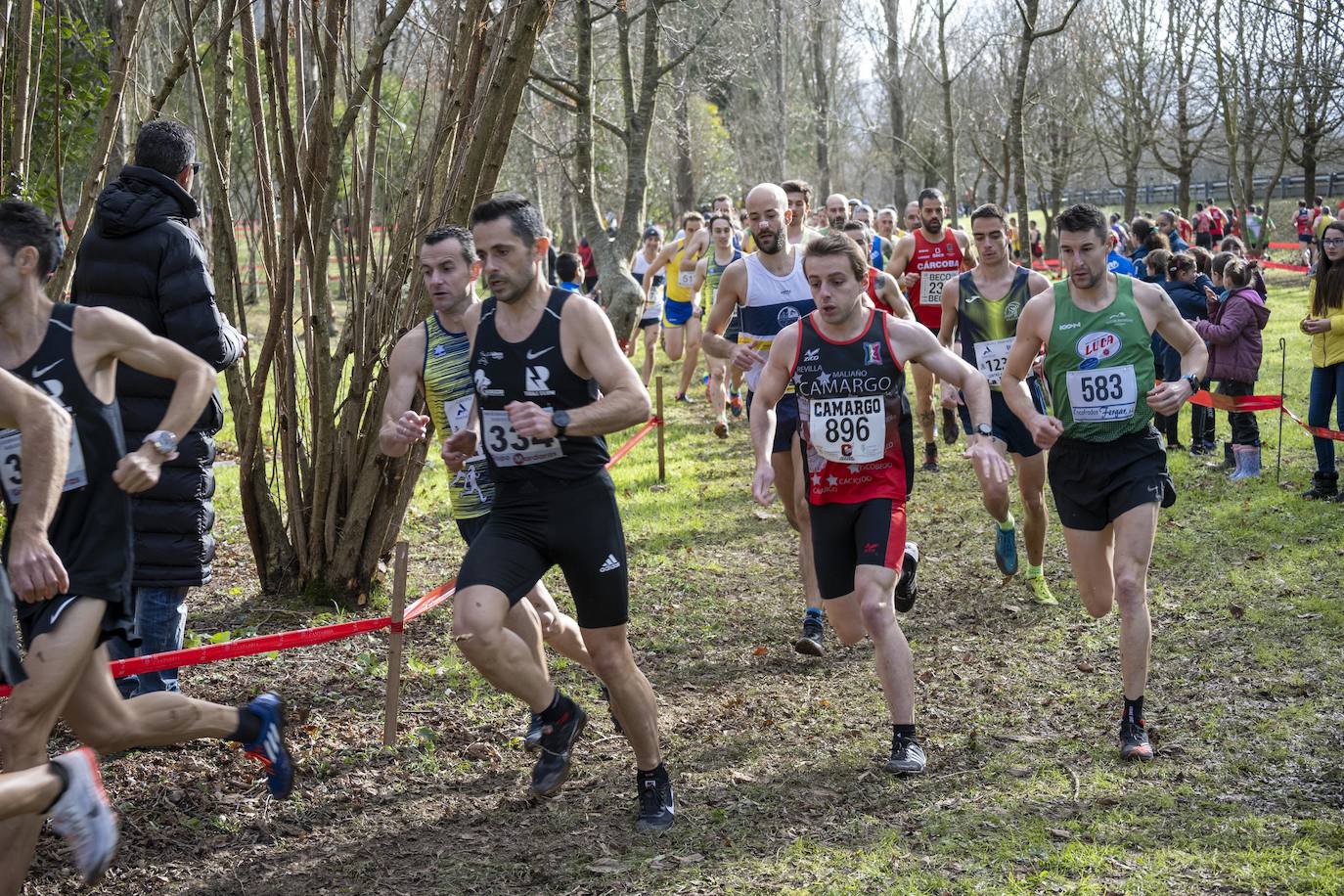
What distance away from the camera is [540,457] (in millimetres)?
4586

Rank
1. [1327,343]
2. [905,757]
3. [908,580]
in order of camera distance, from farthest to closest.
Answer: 1. [1327,343]
2. [908,580]
3. [905,757]

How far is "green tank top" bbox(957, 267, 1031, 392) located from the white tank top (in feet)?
3.65

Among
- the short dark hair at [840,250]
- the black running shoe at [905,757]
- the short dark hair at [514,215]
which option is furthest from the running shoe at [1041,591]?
the short dark hair at [514,215]

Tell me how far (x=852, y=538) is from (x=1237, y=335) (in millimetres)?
6530

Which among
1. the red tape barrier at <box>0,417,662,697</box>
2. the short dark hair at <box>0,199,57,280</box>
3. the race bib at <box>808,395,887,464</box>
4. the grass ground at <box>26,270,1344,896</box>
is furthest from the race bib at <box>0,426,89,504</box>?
the race bib at <box>808,395,887,464</box>

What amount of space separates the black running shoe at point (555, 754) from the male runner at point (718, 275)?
7.18 metres

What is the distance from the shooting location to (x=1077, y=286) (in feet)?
18.6

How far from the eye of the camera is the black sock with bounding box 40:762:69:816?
3.35 metres

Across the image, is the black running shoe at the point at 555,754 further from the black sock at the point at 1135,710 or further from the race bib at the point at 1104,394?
the race bib at the point at 1104,394

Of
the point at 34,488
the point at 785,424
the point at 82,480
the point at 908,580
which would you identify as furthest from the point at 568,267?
the point at 34,488

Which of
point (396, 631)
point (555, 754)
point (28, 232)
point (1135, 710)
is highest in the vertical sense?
point (28, 232)

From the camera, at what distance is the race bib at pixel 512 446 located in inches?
180

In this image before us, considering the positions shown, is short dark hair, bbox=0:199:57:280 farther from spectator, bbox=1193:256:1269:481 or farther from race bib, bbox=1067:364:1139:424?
spectator, bbox=1193:256:1269:481

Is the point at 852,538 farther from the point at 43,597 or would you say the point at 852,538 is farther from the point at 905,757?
the point at 43,597
